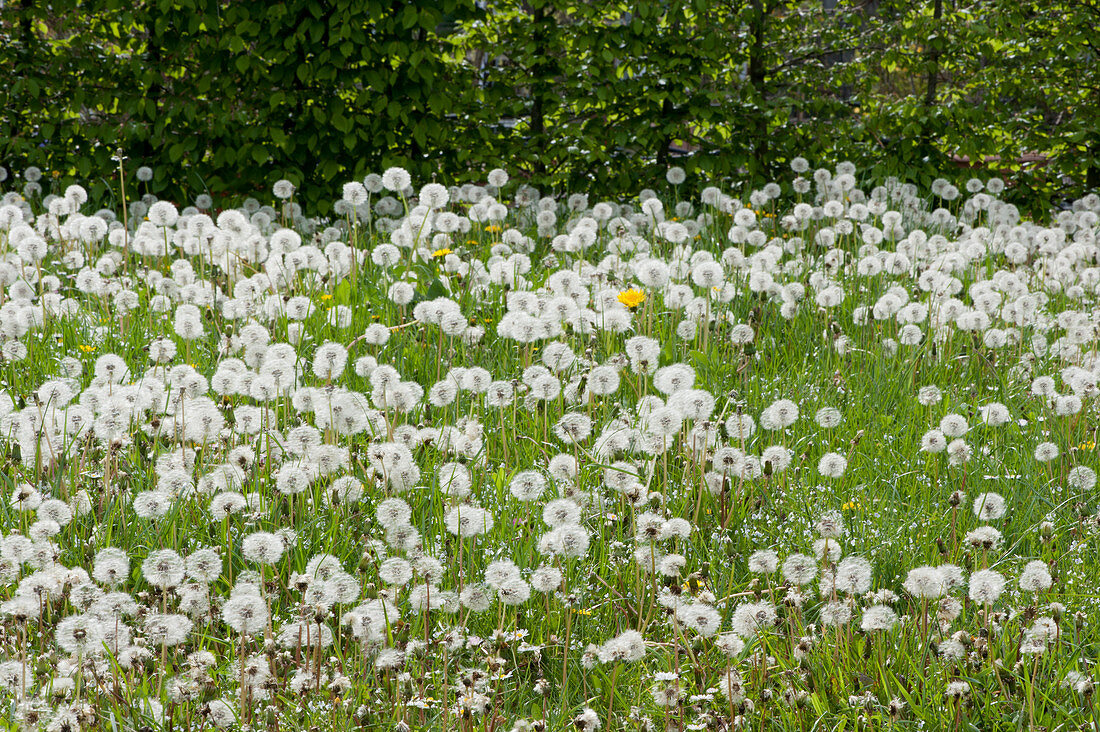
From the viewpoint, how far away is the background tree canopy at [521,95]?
634 cm

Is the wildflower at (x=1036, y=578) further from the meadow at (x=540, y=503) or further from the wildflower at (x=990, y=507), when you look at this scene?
the wildflower at (x=990, y=507)

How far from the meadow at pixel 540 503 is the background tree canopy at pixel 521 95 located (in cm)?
206

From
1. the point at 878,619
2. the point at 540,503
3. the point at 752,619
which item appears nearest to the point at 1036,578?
the point at 878,619

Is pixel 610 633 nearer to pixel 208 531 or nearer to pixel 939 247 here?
pixel 208 531

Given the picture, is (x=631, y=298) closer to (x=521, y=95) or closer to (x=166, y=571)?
(x=166, y=571)

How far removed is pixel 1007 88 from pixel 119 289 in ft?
18.9

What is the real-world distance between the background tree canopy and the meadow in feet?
6.74

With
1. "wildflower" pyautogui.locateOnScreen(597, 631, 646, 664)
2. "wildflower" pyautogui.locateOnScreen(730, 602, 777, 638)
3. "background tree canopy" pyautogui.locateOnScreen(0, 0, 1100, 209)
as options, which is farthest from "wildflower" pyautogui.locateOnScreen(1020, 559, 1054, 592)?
"background tree canopy" pyautogui.locateOnScreen(0, 0, 1100, 209)

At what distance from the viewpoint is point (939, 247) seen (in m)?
4.93

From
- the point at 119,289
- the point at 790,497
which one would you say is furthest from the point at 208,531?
the point at 119,289

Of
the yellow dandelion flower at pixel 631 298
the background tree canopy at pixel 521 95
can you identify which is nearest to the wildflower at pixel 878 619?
the yellow dandelion flower at pixel 631 298

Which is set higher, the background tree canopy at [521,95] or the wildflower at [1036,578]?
the background tree canopy at [521,95]

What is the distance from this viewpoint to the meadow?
194 centimetres

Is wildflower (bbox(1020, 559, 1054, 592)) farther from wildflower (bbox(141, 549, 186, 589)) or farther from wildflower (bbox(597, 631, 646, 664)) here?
wildflower (bbox(141, 549, 186, 589))
